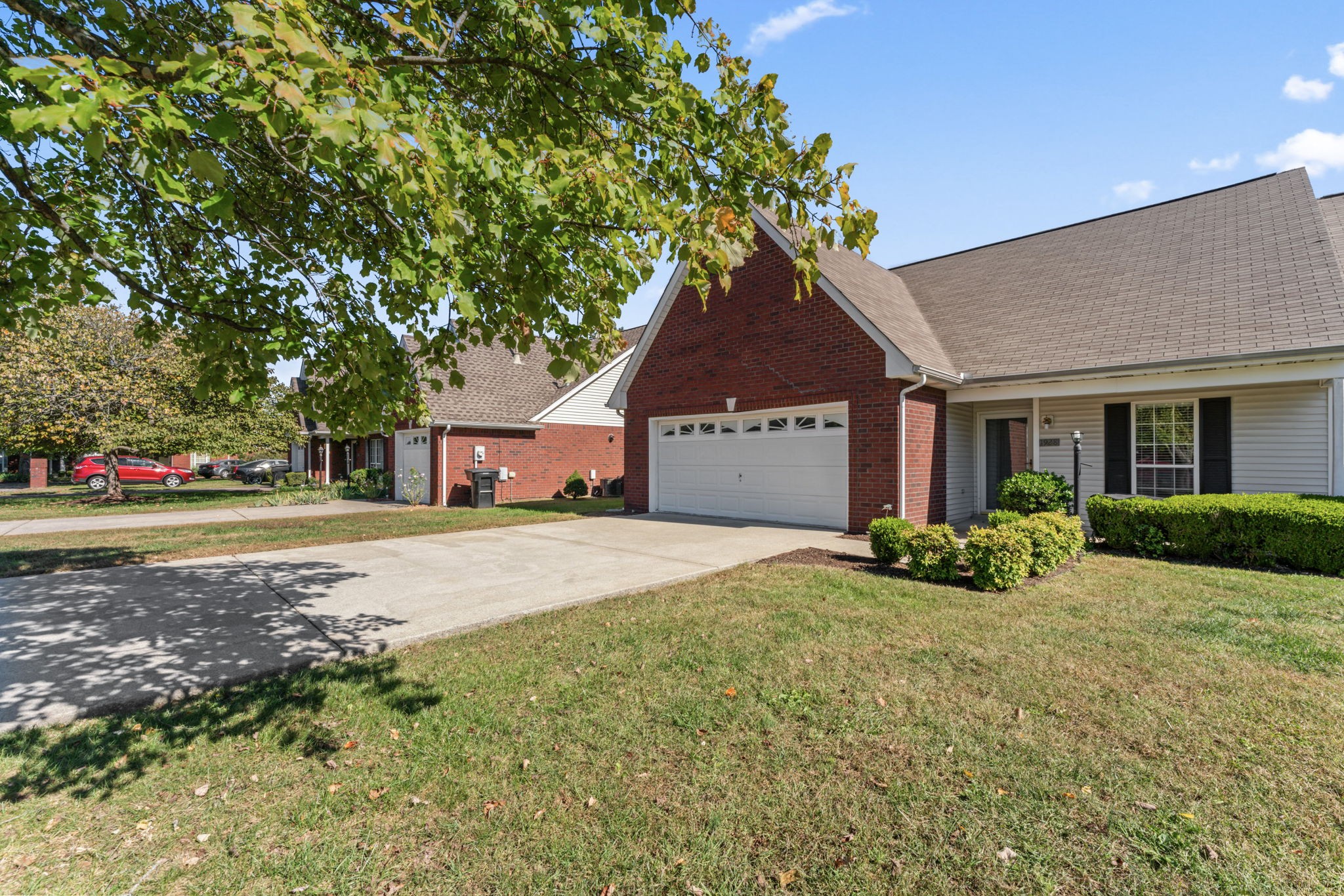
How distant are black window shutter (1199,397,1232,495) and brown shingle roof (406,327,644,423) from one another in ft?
44.9

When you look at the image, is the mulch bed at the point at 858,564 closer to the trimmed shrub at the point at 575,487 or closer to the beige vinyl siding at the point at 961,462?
the beige vinyl siding at the point at 961,462

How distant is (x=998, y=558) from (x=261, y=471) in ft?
118

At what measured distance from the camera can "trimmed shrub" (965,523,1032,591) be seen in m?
6.61

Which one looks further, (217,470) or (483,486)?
(217,470)

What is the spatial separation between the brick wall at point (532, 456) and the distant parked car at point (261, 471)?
17991mm

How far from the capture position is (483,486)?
18125 mm

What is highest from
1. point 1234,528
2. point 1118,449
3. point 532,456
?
point 1118,449

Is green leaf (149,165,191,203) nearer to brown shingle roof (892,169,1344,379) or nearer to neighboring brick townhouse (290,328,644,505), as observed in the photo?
brown shingle roof (892,169,1344,379)

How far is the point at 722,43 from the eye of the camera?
3693 mm

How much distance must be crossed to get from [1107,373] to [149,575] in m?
14.6

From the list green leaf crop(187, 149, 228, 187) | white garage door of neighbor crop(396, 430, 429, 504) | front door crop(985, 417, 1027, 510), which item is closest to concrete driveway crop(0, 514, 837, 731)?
green leaf crop(187, 149, 228, 187)

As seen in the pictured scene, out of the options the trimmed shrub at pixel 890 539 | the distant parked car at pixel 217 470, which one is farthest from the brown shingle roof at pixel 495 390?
the distant parked car at pixel 217 470

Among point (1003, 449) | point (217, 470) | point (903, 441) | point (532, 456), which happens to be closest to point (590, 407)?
point (532, 456)

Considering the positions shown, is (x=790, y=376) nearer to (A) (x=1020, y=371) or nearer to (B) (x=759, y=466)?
(B) (x=759, y=466)
